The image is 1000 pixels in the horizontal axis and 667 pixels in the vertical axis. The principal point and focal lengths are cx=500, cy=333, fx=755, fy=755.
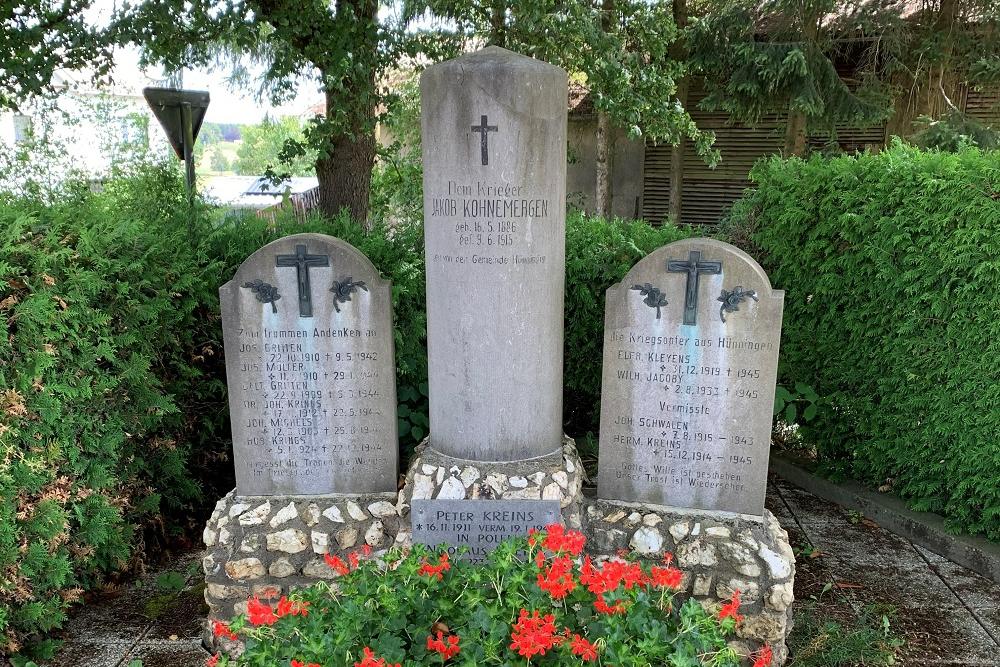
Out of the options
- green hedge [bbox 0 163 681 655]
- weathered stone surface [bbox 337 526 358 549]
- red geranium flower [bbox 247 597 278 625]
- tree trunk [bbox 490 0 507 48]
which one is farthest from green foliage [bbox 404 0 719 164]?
red geranium flower [bbox 247 597 278 625]

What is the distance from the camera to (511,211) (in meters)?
3.35

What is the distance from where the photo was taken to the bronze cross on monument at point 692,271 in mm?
3438

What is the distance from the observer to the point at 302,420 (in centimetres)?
385

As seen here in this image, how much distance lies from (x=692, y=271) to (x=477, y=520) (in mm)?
1514

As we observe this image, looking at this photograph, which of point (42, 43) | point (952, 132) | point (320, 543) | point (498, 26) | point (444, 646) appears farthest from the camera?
point (952, 132)

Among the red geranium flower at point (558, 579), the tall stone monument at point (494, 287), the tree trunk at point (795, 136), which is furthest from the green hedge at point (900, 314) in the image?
the tree trunk at point (795, 136)

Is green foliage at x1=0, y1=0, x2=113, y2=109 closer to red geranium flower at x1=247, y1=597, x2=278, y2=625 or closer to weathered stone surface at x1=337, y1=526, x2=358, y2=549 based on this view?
weathered stone surface at x1=337, y1=526, x2=358, y2=549

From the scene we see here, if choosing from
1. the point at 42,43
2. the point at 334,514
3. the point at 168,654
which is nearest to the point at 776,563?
the point at 334,514

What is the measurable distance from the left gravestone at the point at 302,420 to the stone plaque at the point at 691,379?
1.15 meters

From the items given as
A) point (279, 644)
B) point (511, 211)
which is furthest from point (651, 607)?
point (511, 211)

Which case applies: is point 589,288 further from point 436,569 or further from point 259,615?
point 259,615

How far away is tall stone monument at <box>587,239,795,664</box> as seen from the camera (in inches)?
136

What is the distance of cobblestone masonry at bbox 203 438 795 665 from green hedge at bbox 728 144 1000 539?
4.85 feet

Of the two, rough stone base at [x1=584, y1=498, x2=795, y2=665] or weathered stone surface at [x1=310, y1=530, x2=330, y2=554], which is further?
weathered stone surface at [x1=310, y1=530, x2=330, y2=554]
